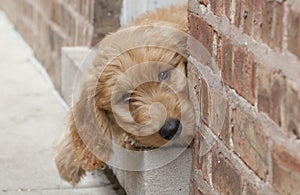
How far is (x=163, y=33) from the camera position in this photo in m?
2.81

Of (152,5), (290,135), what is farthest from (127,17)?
(290,135)

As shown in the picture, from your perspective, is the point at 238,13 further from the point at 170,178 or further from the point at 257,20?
the point at 170,178

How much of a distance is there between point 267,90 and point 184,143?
0.77 meters

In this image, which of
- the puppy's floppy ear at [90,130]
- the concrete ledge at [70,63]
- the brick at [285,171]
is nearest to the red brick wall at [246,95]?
the brick at [285,171]

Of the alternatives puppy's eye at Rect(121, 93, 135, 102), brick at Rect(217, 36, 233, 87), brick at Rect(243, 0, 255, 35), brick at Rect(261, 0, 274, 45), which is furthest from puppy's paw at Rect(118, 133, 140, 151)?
brick at Rect(261, 0, 274, 45)

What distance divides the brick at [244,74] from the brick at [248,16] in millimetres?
61

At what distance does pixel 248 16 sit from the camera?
203 centimetres

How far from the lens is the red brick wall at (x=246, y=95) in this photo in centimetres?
177

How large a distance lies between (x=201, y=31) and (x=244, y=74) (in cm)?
45

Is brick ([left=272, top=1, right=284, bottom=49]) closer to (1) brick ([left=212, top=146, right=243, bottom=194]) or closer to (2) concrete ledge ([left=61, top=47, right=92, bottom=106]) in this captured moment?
(1) brick ([left=212, top=146, right=243, bottom=194])

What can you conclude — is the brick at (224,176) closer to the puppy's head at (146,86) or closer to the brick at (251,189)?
the brick at (251,189)

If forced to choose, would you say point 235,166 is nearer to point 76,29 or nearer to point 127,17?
point 127,17

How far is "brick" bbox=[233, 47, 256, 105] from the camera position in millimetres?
2016

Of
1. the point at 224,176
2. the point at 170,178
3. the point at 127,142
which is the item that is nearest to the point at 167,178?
the point at 170,178
